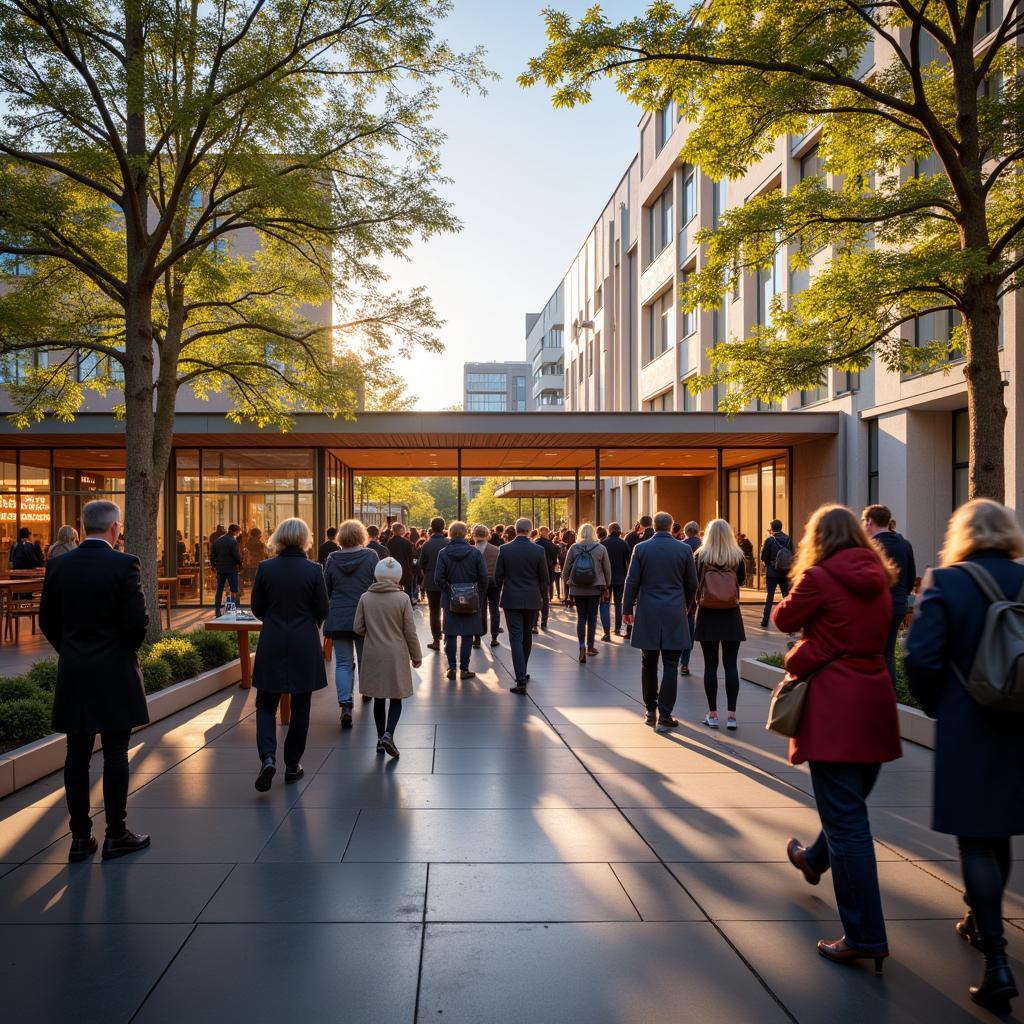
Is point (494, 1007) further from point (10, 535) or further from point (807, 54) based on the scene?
point (10, 535)

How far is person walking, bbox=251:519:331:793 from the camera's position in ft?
21.1

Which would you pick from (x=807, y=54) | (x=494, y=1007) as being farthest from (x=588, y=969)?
(x=807, y=54)

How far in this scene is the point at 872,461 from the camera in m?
20.8

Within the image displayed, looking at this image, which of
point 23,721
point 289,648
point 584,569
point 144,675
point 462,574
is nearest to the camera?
point 289,648

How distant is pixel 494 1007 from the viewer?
11.0 feet

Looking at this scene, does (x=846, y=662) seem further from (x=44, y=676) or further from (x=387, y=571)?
(x=44, y=676)

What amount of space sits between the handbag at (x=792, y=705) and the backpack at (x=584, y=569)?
8791mm

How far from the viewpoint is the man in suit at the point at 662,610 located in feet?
27.5

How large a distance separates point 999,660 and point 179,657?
9.09 metres

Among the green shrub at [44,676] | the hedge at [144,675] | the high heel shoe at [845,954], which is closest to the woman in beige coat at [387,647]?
the hedge at [144,675]

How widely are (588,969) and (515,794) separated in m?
2.59

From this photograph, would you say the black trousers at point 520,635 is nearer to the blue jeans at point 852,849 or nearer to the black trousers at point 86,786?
the black trousers at point 86,786

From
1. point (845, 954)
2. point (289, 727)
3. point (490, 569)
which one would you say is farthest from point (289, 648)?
point (490, 569)

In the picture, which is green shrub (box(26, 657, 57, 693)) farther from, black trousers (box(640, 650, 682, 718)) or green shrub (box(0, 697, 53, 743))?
black trousers (box(640, 650, 682, 718))
